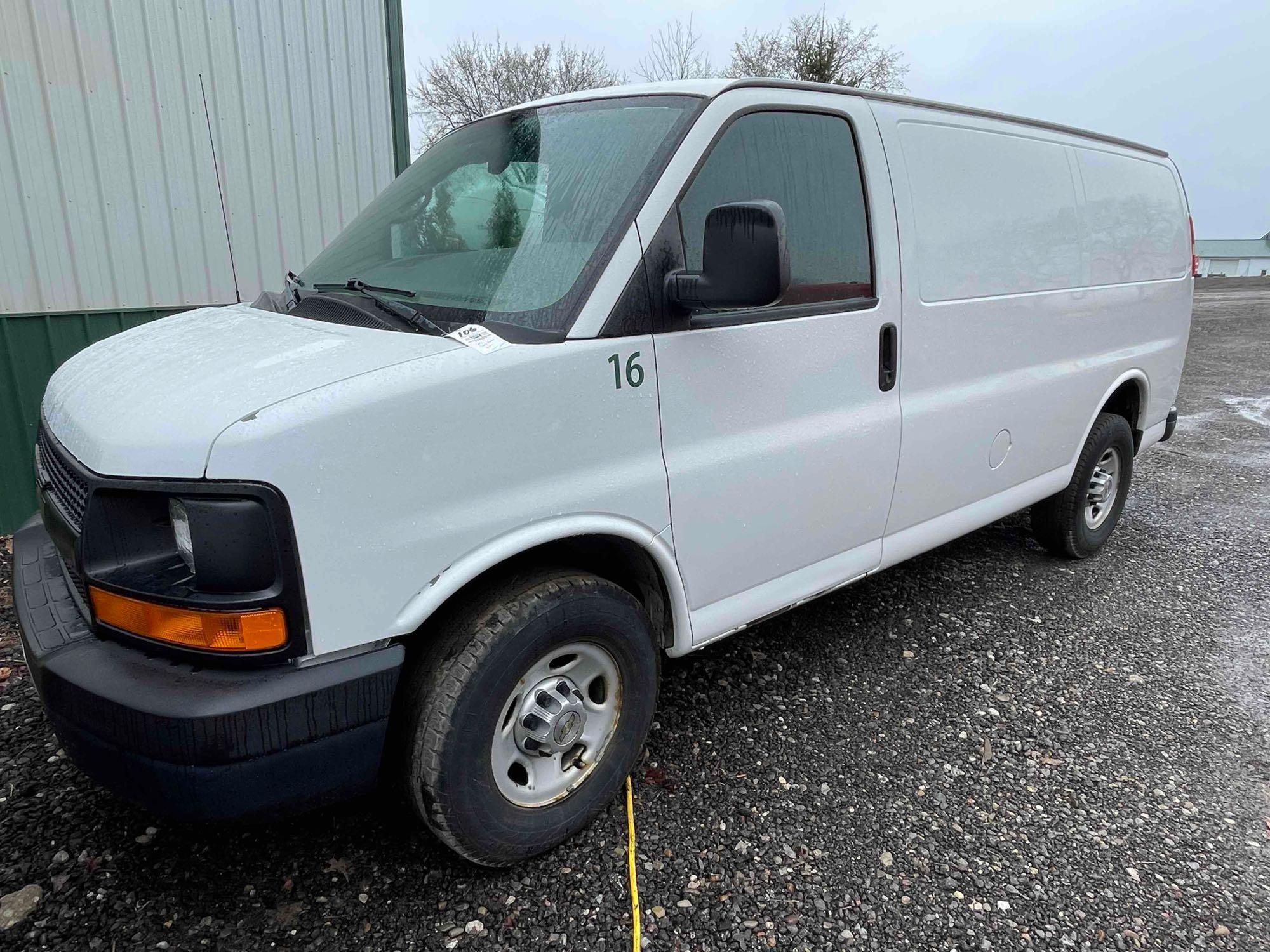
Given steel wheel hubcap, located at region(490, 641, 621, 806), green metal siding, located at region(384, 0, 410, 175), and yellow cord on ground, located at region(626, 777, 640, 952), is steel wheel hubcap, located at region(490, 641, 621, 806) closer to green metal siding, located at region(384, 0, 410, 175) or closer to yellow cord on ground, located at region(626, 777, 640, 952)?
yellow cord on ground, located at region(626, 777, 640, 952)

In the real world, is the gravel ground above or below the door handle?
below

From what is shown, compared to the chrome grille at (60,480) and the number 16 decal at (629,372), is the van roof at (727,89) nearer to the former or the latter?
the number 16 decal at (629,372)

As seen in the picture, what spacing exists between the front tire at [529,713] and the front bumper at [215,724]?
0.15 metres

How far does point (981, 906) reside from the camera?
2.29 metres

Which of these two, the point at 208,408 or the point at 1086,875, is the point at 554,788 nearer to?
the point at 208,408

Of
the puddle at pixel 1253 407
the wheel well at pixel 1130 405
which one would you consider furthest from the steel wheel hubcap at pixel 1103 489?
the puddle at pixel 1253 407

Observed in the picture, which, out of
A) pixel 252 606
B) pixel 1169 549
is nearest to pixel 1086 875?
pixel 252 606

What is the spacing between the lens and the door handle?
2961mm

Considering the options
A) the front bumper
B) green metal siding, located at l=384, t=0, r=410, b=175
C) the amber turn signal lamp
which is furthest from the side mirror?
green metal siding, located at l=384, t=0, r=410, b=175

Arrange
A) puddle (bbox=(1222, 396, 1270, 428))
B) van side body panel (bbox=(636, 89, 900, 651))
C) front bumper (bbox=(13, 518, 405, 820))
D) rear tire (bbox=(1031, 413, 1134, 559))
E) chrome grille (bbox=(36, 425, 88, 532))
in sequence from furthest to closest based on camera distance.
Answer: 1. puddle (bbox=(1222, 396, 1270, 428))
2. rear tire (bbox=(1031, 413, 1134, 559))
3. van side body panel (bbox=(636, 89, 900, 651))
4. chrome grille (bbox=(36, 425, 88, 532))
5. front bumper (bbox=(13, 518, 405, 820))

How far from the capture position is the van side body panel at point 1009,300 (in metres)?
3.14

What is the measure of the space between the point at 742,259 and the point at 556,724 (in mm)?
1328

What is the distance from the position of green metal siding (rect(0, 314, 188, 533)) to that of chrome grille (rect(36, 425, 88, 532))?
8.95 feet

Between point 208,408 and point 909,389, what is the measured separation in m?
2.33
